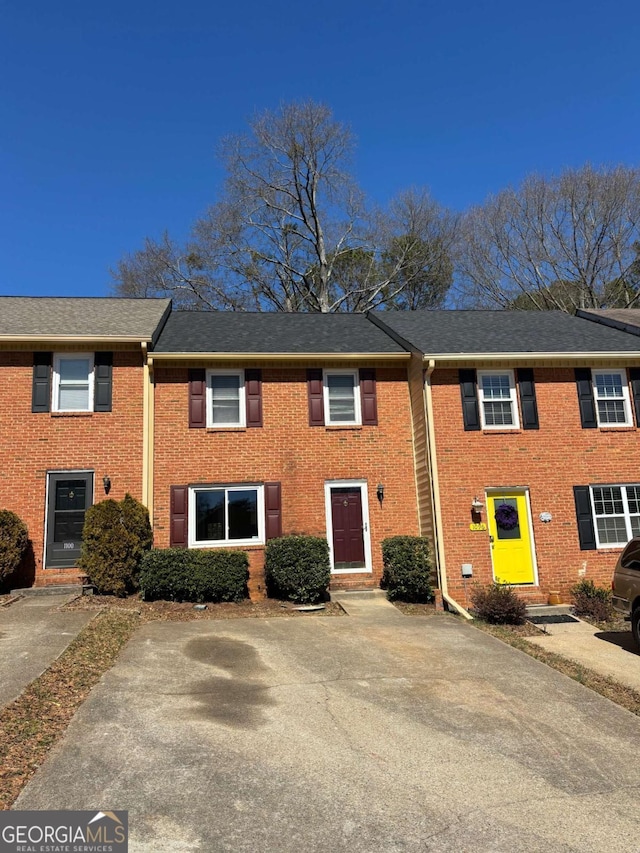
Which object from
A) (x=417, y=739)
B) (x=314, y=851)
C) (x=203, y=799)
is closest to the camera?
(x=314, y=851)

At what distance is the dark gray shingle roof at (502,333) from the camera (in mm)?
13438

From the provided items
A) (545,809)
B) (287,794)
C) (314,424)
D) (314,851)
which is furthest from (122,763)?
(314,424)

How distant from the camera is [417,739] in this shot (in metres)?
5.43

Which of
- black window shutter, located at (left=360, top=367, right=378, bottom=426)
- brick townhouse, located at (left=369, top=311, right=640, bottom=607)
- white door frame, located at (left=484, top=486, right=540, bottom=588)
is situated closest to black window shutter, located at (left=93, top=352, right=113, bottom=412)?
black window shutter, located at (left=360, top=367, right=378, bottom=426)

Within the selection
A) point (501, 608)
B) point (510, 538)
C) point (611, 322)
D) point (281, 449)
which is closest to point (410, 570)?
point (501, 608)

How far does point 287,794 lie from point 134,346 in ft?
34.1

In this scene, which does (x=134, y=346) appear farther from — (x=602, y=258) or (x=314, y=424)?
(x=602, y=258)

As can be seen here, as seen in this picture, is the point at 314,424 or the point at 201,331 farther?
the point at 201,331

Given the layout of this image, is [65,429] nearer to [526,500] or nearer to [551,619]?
[526,500]

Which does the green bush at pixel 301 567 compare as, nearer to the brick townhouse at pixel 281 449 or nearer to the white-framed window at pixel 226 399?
the brick townhouse at pixel 281 449

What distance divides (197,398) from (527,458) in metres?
7.43

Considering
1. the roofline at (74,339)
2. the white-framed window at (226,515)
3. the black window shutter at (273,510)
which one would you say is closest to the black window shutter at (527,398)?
the black window shutter at (273,510)

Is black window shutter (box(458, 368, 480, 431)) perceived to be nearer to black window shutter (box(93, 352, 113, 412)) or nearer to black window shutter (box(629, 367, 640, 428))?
black window shutter (box(629, 367, 640, 428))

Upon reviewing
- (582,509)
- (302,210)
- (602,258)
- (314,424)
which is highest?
(302,210)
